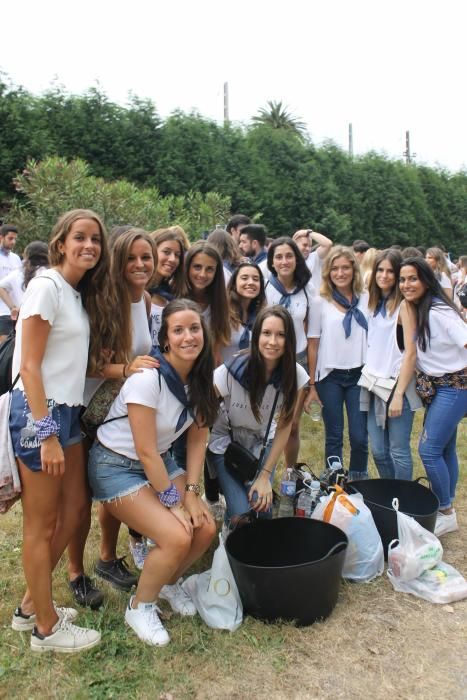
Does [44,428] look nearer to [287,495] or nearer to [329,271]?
[287,495]

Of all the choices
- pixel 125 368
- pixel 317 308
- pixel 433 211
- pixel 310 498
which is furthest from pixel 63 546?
pixel 433 211

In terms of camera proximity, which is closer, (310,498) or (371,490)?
(310,498)

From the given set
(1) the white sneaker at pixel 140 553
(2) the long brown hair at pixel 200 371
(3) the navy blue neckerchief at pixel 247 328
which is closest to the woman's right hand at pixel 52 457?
(2) the long brown hair at pixel 200 371

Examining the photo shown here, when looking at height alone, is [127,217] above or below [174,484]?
above

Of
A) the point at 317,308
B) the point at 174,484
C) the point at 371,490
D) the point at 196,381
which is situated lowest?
the point at 371,490

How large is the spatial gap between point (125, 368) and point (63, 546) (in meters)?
0.88

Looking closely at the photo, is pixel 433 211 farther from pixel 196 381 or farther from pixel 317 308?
pixel 196 381

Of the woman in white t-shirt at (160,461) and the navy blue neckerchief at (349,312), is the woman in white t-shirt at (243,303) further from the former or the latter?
the woman in white t-shirt at (160,461)

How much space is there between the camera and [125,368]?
283cm

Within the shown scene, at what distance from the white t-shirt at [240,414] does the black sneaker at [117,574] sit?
0.83 meters

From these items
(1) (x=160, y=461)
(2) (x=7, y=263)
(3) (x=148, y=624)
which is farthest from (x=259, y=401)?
(2) (x=7, y=263)

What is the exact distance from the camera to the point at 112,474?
9.14 feet

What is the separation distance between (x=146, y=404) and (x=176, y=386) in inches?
7.9

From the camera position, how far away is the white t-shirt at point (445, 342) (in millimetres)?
3625
